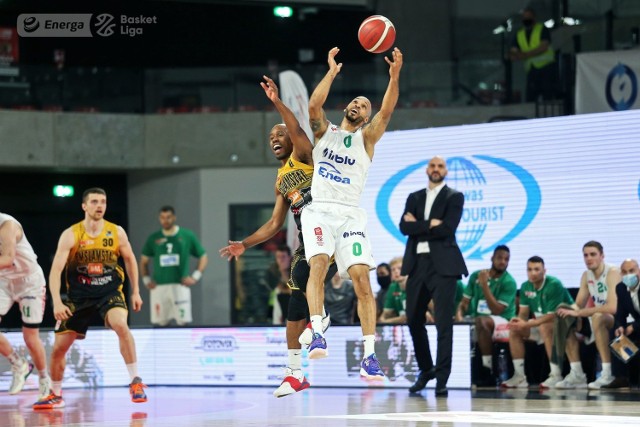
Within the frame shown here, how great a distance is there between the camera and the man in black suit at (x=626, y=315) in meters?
12.4

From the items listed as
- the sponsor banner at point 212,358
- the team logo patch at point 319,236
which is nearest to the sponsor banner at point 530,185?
the sponsor banner at point 212,358

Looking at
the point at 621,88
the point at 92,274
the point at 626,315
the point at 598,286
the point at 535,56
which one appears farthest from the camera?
the point at 535,56

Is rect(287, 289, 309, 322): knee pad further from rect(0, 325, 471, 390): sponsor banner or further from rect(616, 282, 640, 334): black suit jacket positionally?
rect(616, 282, 640, 334): black suit jacket

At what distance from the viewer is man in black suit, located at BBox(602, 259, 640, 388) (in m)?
12.4

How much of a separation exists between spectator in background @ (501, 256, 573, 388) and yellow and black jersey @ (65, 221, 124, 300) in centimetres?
477

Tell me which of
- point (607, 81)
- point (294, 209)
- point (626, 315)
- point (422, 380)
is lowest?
point (422, 380)

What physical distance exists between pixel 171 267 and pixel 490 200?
5.35 metres

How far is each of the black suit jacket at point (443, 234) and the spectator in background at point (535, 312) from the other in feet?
5.83

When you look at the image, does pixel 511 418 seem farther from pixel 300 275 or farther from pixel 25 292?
pixel 25 292

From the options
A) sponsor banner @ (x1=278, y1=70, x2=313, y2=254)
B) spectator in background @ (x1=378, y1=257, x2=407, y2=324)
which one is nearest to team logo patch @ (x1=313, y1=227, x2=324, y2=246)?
spectator in background @ (x1=378, y1=257, x2=407, y2=324)

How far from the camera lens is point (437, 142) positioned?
15.5 m

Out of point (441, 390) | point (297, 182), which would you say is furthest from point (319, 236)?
point (441, 390)

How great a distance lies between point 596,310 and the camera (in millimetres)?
12609

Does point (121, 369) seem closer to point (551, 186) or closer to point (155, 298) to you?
point (155, 298)
